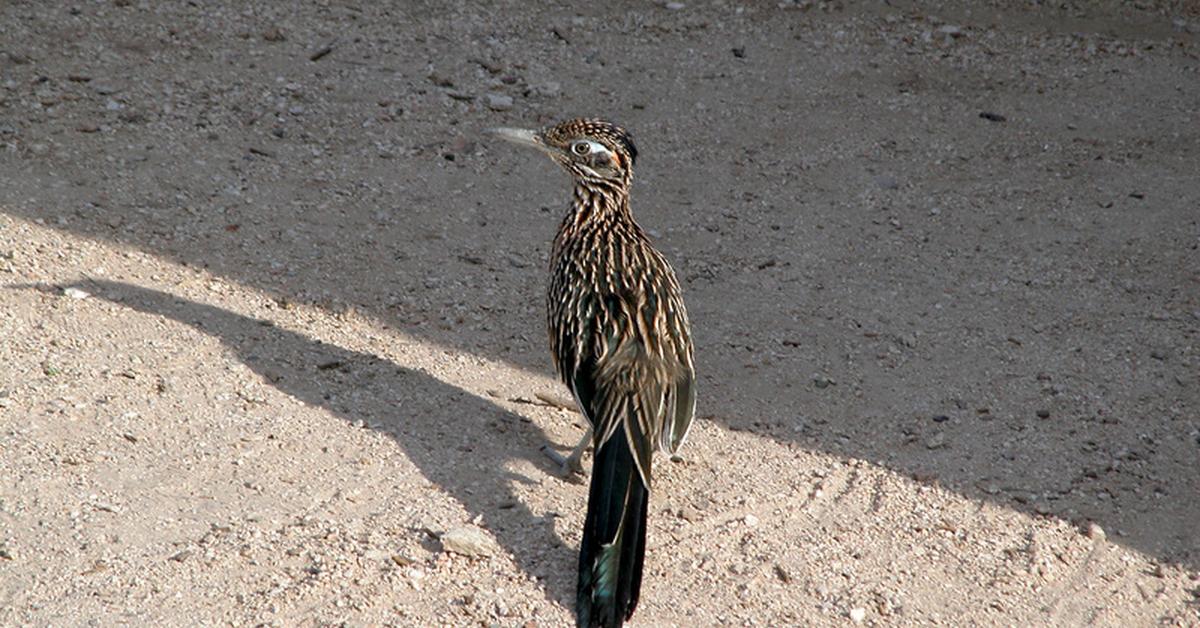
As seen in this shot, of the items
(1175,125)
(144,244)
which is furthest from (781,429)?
(1175,125)

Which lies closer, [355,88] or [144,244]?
[144,244]

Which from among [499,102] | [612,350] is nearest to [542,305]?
[612,350]

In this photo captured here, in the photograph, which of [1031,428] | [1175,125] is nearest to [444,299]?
[1031,428]

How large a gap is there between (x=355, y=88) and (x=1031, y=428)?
4544 mm

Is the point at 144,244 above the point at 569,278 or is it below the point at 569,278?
below

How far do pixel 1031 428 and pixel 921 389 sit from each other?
52 centimetres

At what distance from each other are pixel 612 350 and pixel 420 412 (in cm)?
95

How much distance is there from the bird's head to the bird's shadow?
1083mm

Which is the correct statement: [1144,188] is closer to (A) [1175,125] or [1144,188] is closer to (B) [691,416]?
(A) [1175,125]

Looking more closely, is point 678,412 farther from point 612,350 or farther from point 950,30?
point 950,30

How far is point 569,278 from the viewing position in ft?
19.6

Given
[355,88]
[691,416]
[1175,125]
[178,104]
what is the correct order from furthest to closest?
[1175,125] → [355,88] → [178,104] → [691,416]

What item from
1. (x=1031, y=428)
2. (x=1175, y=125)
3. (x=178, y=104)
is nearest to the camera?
(x=1031, y=428)

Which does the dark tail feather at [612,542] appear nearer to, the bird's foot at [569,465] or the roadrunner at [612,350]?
the roadrunner at [612,350]
